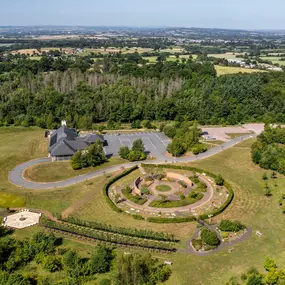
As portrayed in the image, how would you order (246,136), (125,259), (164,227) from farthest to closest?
(246,136) < (164,227) < (125,259)

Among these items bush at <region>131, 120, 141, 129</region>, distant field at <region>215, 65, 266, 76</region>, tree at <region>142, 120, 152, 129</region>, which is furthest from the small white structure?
distant field at <region>215, 65, 266, 76</region>

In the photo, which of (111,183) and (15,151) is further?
(15,151)

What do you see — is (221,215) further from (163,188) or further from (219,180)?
(163,188)

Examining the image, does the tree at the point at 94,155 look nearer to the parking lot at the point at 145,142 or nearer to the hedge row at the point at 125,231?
the parking lot at the point at 145,142

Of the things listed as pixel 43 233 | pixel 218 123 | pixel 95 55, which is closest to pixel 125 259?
pixel 43 233

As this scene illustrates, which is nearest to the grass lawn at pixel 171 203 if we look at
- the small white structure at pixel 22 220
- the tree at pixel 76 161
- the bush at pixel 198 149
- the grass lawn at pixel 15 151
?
the small white structure at pixel 22 220

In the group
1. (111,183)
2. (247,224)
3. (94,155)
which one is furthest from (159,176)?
(247,224)

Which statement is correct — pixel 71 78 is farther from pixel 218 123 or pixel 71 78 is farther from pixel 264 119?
pixel 264 119

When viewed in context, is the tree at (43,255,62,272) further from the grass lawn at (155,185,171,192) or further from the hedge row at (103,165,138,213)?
the grass lawn at (155,185,171,192)
